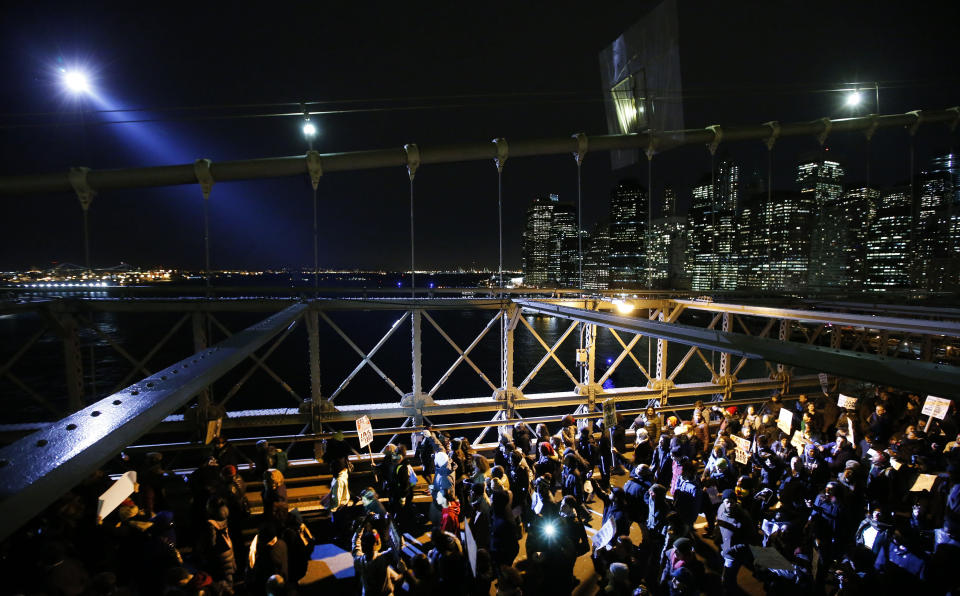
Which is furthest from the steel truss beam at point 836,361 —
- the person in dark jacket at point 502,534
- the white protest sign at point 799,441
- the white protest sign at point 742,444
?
the white protest sign at point 799,441

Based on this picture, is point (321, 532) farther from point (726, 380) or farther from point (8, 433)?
point (726, 380)

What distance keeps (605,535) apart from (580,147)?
764cm

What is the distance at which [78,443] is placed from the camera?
4.92 feet

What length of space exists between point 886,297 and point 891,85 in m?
6.61

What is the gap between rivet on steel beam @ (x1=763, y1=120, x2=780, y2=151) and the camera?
439 inches

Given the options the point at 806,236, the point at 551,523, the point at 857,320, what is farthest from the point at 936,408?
the point at 806,236

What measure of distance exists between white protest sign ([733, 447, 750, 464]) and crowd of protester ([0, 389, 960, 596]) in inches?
1.8

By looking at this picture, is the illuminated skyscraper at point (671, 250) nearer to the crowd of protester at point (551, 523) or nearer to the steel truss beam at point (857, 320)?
the steel truss beam at point (857, 320)

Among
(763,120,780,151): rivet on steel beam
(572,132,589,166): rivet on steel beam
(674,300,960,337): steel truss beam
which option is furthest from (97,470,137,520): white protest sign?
(763,120,780,151): rivet on steel beam

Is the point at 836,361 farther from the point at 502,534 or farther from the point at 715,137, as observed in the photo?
the point at 715,137

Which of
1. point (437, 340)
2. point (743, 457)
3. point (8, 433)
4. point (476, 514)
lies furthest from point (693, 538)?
point (437, 340)

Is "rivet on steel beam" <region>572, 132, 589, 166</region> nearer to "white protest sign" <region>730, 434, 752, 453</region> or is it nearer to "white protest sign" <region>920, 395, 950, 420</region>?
"white protest sign" <region>730, 434, 752, 453</region>

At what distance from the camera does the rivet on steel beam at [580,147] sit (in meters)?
9.42

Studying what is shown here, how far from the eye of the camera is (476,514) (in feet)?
16.9
